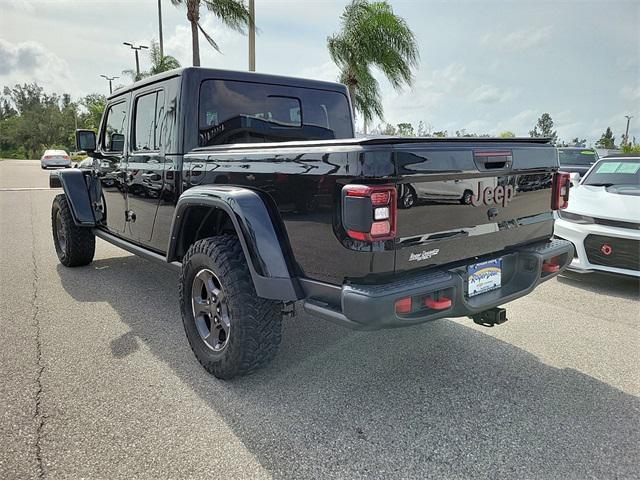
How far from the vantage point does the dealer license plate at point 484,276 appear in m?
2.62

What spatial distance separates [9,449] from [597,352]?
363 cm

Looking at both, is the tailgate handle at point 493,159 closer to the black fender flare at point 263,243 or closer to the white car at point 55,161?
the black fender flare at point 263,243

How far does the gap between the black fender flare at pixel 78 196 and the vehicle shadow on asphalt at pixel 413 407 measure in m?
1.89

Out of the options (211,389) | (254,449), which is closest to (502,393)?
(254,449)

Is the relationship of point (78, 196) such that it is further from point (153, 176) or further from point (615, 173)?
point (615, 173)

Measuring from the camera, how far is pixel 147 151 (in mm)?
3955

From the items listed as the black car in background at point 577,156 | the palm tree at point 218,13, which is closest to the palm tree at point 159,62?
the palm tree at point 218,13

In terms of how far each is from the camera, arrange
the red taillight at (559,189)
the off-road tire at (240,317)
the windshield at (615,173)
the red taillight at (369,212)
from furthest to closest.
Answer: the windshield at (615,173)
the red taillight at (559,189)
the off-road tire at (240,317)
the red taillight at (369,212)

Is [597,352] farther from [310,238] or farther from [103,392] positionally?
[103,392]

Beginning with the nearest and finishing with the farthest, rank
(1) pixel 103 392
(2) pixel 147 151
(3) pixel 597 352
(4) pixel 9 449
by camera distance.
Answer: (4) pixel 9 449 → (1) pixel 103 392 → (3) pixel 597 352 → (2) pixel 147 151

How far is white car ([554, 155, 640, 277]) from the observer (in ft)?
15.4

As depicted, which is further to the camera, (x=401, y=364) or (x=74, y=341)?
(x=74, y=341)

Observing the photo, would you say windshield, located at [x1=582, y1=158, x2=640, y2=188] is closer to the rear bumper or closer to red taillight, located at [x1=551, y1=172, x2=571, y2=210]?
red taillight, located at [x1=551, y1=172, x2=571, y2=210]

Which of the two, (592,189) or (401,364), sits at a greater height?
(592,189)
